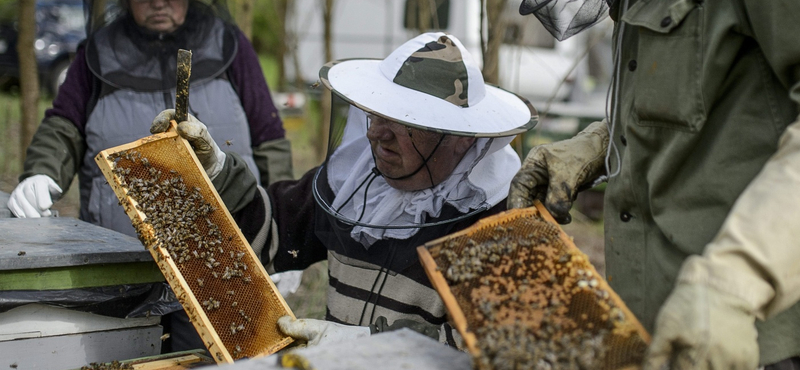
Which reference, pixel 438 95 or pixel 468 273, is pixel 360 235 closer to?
pixel 438 95

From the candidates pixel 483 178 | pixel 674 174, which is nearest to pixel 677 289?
pixel 674 174

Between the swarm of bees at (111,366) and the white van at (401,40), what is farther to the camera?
the white van at (401,40)

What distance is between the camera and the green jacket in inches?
64.7

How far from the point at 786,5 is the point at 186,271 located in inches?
74.8

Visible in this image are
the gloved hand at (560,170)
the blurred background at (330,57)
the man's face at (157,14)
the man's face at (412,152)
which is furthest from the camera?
the blurred background at (330,57)

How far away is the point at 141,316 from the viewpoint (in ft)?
8.47

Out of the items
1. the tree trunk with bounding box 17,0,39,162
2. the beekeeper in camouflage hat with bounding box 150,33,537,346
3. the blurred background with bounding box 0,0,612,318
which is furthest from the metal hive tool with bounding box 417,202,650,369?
the tree trunk with bounding box 17,0,39,162

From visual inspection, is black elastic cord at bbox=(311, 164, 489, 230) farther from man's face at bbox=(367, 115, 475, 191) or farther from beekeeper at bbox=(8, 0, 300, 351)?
beekeeper at bbox=(8, 0, 300, 351)

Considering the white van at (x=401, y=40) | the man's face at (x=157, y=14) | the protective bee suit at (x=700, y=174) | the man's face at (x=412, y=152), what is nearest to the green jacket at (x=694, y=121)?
the protective bee suit at (x=700, y=174)

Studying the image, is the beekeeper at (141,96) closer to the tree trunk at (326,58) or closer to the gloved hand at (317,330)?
the gloved hand at (317,330)

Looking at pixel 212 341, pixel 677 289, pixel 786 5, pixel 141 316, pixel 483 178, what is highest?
pixel 786 5

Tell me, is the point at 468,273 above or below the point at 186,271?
above

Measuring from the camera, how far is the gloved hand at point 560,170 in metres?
2.14

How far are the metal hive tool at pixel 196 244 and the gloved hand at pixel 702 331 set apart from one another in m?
1.34
